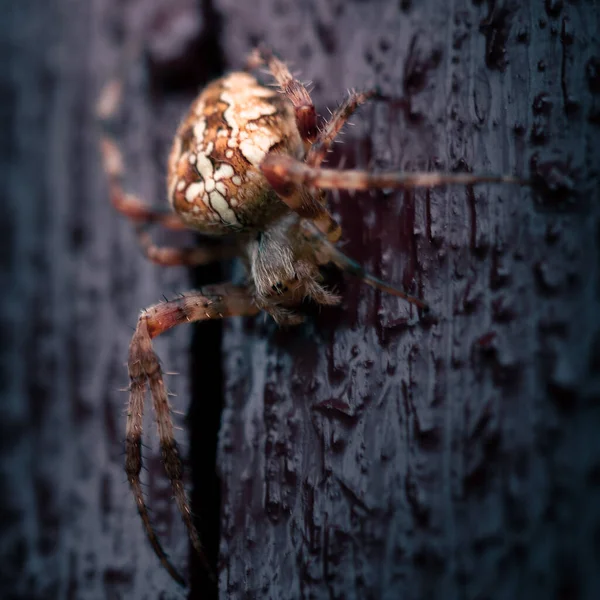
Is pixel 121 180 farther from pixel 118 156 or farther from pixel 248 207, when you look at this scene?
pixel 248 207

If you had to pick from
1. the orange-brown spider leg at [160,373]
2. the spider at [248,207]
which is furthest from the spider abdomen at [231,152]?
the orange-brown spider leg at [160,373]

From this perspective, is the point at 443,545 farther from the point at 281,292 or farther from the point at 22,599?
the point at 22,599

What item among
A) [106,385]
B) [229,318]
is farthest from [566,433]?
[106,385]

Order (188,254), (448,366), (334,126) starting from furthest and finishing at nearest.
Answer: (188,254) → (334,126) → (448,366)

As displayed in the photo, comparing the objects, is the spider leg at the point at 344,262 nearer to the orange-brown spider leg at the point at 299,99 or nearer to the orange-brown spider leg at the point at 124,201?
the orange-brown spider leg at the point at 299,99

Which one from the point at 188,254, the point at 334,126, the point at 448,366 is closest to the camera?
the point at 448,366

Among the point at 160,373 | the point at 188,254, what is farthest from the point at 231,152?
the point at 160,373
